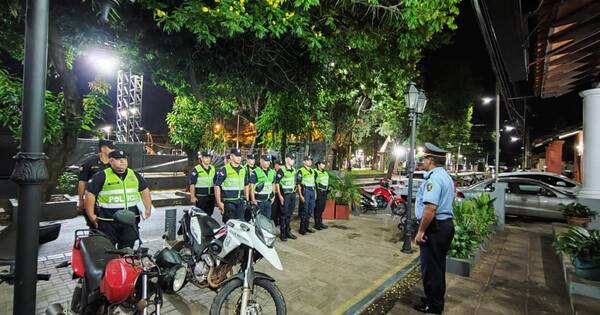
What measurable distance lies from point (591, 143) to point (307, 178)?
588cm

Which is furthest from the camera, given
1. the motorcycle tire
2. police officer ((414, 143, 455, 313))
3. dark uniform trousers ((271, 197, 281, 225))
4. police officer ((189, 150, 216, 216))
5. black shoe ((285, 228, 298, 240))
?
dark uniform trousers ((271, 197, 281, 225))

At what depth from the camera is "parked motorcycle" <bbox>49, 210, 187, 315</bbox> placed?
2414mm

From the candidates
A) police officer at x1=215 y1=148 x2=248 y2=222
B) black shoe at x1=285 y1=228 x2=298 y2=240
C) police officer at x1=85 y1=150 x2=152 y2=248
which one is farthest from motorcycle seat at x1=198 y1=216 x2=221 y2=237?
black shoe at x1=285 y1=228 x2=298 y2=240

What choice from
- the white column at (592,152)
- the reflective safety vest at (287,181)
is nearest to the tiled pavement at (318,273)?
the reflective safety vest at (287,181)

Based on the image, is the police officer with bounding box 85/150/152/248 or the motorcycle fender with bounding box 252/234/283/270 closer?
the motorcycle fender with bounding box 252/234/283/270

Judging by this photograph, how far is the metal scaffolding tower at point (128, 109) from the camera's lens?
16297 mm

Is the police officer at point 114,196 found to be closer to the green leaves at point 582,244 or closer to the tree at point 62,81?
the tree at point 62,81

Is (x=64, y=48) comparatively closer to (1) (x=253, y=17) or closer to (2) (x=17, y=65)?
(1) (x=253, y=17)

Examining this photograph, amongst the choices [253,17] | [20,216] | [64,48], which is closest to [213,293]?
[20,216]

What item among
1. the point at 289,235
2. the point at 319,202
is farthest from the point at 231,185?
the point at 319,202

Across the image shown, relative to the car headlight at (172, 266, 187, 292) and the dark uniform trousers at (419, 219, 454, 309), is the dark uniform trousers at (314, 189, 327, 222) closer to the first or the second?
the dark uniform trousers at (419, 219, 454, 309)

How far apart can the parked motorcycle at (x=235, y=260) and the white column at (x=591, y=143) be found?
680cm

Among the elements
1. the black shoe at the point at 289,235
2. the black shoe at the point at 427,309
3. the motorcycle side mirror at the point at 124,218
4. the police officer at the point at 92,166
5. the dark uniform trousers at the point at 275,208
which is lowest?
the black shoe at the point at 427,309

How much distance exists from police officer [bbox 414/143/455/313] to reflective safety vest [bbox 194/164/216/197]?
13.8ft
